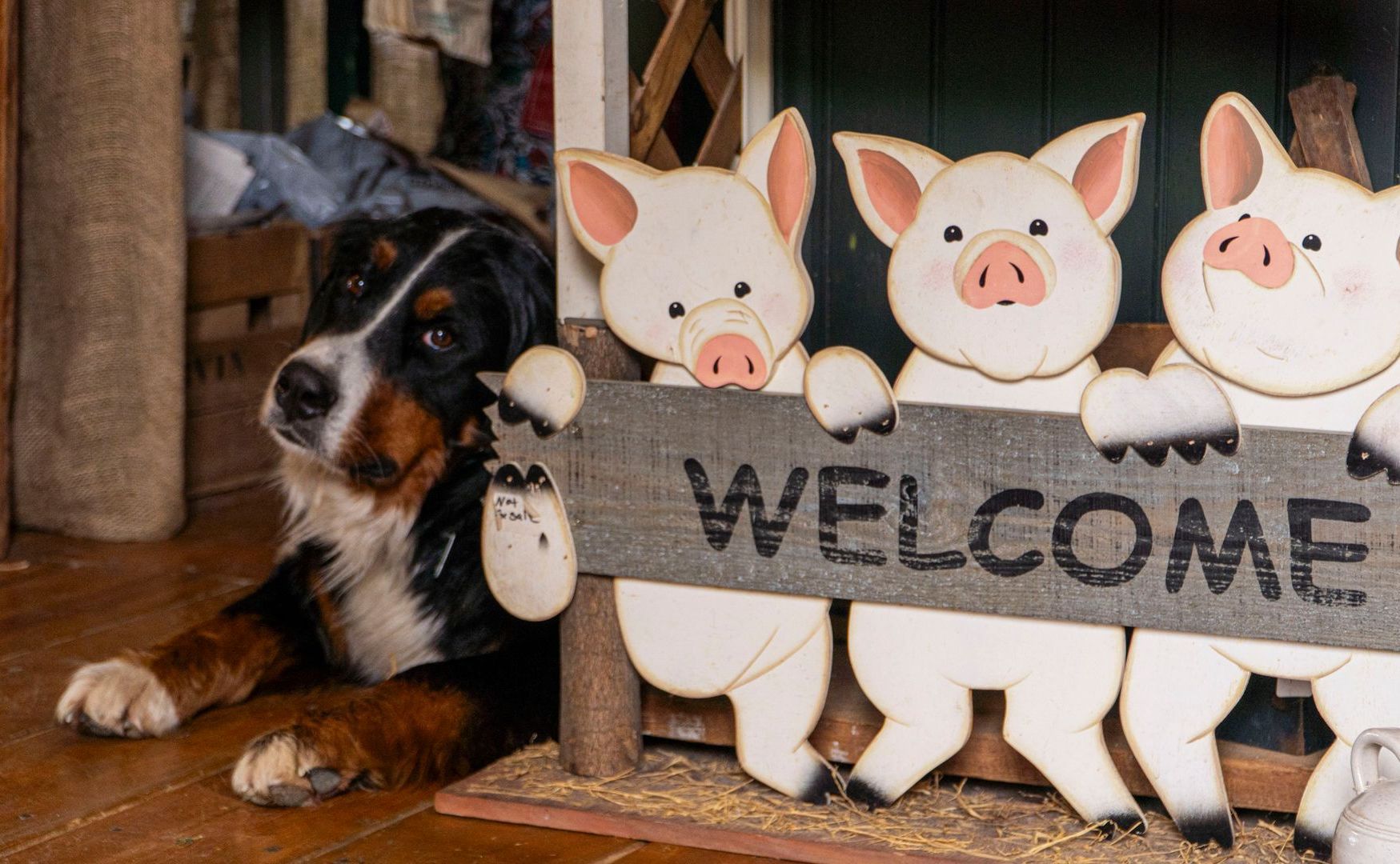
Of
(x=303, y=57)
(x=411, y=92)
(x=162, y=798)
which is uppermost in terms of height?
(x=303, y=57)

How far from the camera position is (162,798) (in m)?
2.21

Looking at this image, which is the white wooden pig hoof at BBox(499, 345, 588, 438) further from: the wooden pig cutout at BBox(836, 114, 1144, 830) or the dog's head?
the wooden pig cutout at BBox(836, 114, 1144, 830)

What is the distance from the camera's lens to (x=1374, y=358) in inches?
70.2

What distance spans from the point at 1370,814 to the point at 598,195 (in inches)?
47.0

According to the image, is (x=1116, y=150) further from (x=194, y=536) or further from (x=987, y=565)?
(x=194, y=536)

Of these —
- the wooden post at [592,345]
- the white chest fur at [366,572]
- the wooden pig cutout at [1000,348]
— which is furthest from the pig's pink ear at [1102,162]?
the white chest fur at [366,572]

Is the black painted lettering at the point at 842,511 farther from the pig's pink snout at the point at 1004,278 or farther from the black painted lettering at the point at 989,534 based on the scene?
the pig's pink snout at the point at 1004,278

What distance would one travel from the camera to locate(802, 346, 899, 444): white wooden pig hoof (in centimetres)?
198

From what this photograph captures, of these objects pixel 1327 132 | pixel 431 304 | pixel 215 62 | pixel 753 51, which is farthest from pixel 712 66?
pixel 215 62

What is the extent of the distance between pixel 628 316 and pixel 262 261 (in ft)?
7.57

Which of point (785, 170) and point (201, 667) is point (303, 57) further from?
point (785, 170)

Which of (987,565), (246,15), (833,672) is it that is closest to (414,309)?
(833,672)

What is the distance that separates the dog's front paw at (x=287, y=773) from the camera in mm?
2143

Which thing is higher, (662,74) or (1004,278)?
(662,74)
